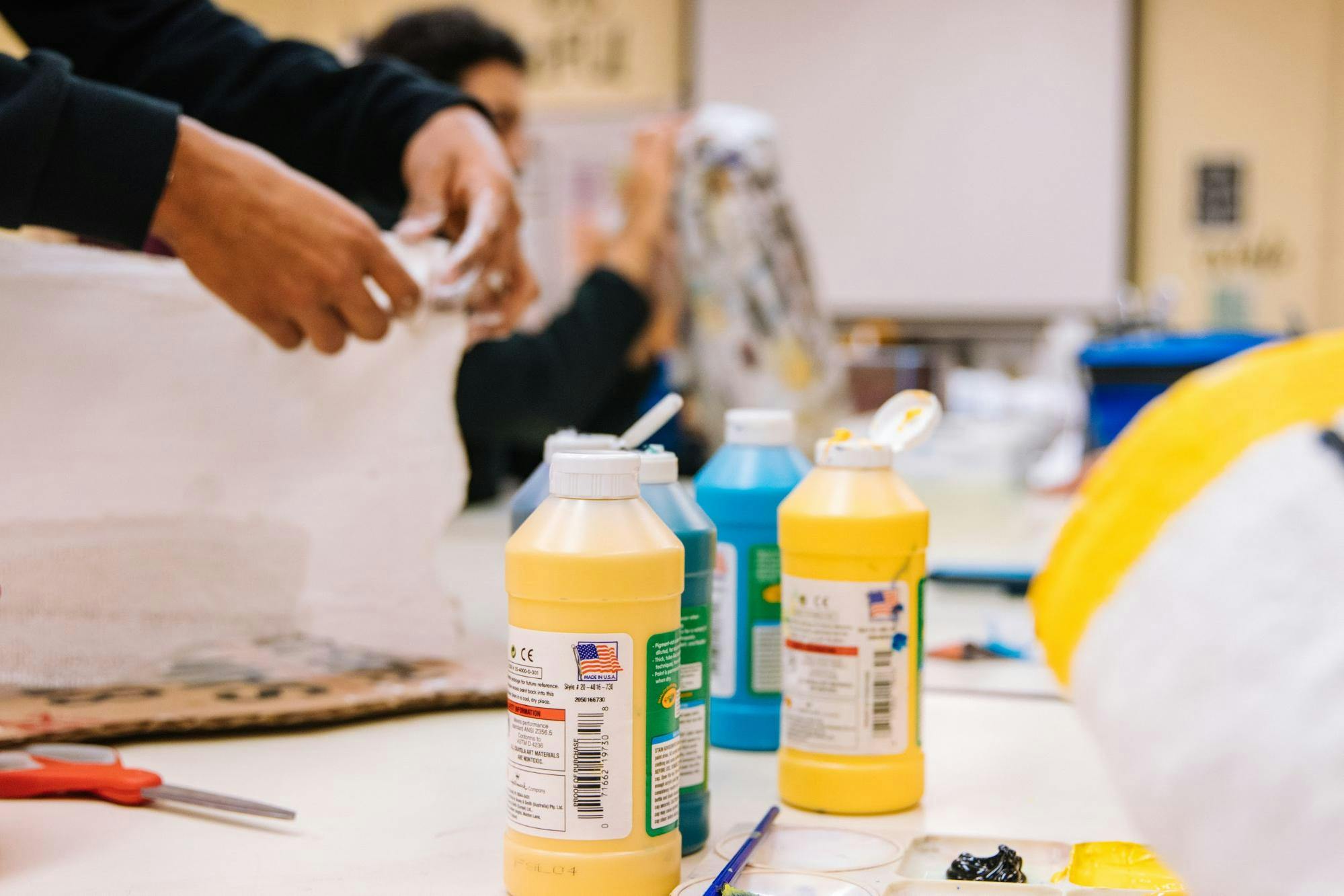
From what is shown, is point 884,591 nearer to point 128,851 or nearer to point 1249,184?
point 128,851

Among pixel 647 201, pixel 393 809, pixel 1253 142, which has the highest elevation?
pixel 1253 142

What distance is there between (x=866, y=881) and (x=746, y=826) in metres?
0.09

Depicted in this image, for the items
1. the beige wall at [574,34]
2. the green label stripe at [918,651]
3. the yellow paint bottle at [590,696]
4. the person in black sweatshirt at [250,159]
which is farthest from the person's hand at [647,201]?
the beige wall at [574,34]

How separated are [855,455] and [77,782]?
1.54 ft

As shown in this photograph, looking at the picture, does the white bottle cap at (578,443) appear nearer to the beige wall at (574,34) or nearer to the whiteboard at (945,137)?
the whiteboard at (945,137)

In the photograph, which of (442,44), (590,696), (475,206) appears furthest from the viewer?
(442,44)

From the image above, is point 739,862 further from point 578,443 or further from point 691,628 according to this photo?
point 578,443

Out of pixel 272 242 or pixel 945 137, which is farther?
pixel 945 137

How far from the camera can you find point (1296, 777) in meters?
0.32

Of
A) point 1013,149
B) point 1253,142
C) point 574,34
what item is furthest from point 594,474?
point 574,34

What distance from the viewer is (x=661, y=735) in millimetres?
523

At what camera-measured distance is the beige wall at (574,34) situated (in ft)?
13.6

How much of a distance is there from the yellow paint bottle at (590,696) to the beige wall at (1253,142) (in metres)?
3.58

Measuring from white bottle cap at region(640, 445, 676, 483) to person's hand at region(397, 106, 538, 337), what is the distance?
1.26ft
